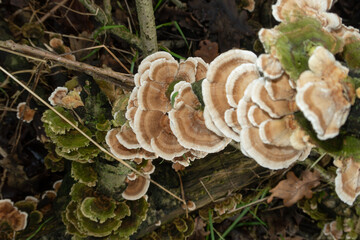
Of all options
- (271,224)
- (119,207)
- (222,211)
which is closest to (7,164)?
(119,207)

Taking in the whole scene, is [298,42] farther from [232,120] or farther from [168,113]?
[168,113]

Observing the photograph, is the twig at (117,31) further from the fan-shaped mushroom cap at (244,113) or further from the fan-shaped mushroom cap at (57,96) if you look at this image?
the fan-shaped mushroom cap at (244,113)

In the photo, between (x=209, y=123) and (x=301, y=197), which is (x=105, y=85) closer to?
(x=209, y=123)

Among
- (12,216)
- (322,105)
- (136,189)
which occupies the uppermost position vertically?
(322,105)

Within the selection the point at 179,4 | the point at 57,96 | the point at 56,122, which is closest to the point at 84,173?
the point at 56,122

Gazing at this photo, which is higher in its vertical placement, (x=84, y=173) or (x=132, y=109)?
(x=132, y=109)

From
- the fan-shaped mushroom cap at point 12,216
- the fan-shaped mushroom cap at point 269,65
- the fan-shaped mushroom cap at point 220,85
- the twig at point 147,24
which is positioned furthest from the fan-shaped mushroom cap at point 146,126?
the fan-shaped mushroom cap at point 12,216
